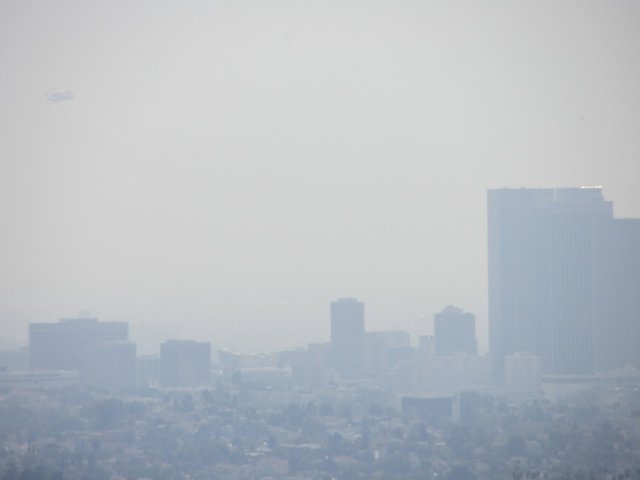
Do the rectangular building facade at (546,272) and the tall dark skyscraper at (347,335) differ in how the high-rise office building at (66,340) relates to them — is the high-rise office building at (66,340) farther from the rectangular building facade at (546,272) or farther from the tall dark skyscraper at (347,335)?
the rectangular building facade at (546,272)

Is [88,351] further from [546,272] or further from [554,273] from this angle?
[554,273]

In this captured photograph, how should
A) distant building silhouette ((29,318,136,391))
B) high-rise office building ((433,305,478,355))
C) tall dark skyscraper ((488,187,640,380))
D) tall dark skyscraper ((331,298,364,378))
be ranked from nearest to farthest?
distant building silhouette ((29,318,136,391)) → tall dark skyscraper ((488,187,640,380)) → tall dark skyscraper ((331,298,364,378)) → high-rise office building ((433,305,478,355))

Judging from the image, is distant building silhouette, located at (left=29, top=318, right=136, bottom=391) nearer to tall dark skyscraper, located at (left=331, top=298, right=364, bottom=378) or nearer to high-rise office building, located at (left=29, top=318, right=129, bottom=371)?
high-rise office building, located at (left=29, top=318, right=129, bottom=371)

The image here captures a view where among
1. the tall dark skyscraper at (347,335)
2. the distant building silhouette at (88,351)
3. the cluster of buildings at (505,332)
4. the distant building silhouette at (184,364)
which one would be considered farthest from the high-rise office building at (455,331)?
the distant building silhouette at (88,351)

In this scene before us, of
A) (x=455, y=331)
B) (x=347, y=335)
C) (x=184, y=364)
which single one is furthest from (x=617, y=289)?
(x=184, y=364)

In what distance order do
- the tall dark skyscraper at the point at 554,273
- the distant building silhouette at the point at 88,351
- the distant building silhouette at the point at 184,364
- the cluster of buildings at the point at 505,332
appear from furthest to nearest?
1. the tall dark skyscraper at the point at 554,273
2. the cluster of buildings at the point at 505,332
3. the distant building silhouette at the point at 184,364
4. the distant building silhouette at the point at 88,351

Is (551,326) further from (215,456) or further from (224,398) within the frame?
(215,456)

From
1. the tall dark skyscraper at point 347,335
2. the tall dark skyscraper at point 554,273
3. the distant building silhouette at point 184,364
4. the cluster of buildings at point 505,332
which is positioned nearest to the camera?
the distant building silhouette at point 184,364

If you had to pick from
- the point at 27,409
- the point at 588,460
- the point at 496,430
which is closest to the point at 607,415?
the point at 496,430

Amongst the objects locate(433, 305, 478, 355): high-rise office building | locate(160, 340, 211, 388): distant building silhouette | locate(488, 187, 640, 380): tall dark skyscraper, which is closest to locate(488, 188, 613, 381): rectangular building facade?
locate(488, 187, 640, 380): tall dark skyscraper
